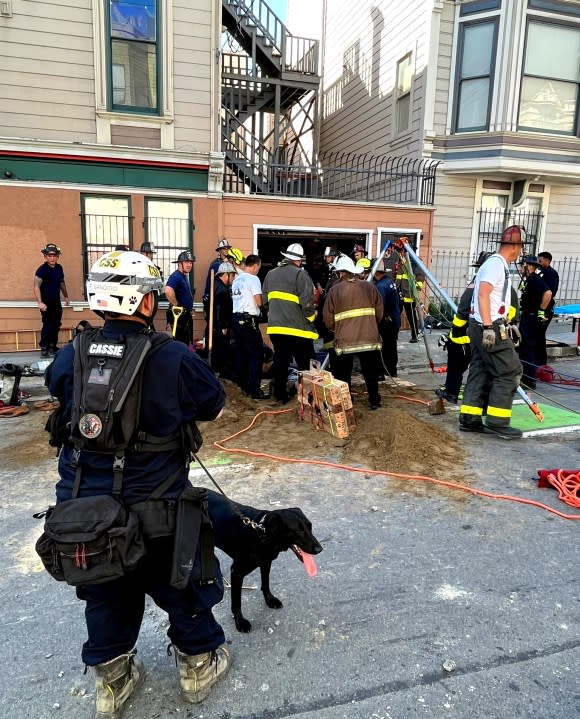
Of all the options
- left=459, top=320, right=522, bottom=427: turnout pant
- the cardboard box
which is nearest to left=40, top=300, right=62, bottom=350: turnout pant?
the cardboard box

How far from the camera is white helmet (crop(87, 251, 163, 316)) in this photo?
2.03 m

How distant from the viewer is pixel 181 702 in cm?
222

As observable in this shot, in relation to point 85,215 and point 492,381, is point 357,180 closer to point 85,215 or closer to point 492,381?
point 85,215

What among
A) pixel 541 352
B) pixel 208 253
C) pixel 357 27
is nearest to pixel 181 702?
pixel 541 352

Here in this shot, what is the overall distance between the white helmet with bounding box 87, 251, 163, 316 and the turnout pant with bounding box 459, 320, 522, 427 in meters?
4.16

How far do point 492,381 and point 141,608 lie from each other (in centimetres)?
437

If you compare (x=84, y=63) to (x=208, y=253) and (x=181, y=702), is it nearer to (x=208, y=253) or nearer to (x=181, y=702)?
(x=208, y=253)

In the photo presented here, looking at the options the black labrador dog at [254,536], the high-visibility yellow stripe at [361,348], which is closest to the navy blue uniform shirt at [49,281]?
the high-visibility yellow stripe at [361,348]

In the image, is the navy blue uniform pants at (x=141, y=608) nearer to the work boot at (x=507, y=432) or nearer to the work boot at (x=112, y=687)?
the work boot at (x=112, y=687)

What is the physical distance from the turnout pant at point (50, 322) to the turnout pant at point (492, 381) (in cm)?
663

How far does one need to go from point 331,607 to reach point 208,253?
8.42m

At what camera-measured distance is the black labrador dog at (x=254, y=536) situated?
2.52 metres

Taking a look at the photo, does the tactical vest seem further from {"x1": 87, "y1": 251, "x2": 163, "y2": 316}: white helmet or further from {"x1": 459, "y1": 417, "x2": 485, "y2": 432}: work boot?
{"x1": 459, "y1": 417, "x2": 485, "y2": 432}: work boot

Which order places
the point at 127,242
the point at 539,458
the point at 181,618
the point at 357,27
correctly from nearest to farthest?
the point at 181,618, the point at 539,458, the point at 127,242, the point at 357,27
